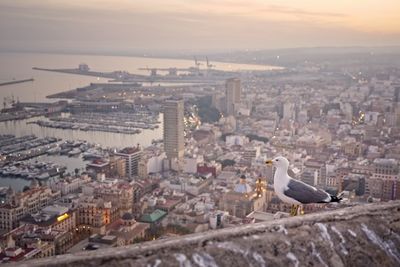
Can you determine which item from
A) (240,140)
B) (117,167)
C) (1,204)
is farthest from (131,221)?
(240,140)

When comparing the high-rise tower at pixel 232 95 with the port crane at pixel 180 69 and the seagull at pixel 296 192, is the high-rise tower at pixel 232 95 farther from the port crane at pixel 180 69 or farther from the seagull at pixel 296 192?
the seagull at pixel 296 192

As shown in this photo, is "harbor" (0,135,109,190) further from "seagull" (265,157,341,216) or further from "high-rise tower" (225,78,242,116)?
"seagull" (265,157,341,216)

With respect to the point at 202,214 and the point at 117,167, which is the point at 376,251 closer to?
the point at 202,214

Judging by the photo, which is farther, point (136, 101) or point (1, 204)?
point (136, 101)

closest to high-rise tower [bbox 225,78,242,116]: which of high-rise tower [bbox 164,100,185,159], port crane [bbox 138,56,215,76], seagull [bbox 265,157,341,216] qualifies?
high-rise tower [bbox 164,100,185,159]

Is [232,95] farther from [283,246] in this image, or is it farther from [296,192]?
[283,246]

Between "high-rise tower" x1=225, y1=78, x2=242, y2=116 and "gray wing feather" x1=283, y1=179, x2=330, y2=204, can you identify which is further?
"high-rise tower" x1=225, y1=78, x2=242, y2=116
